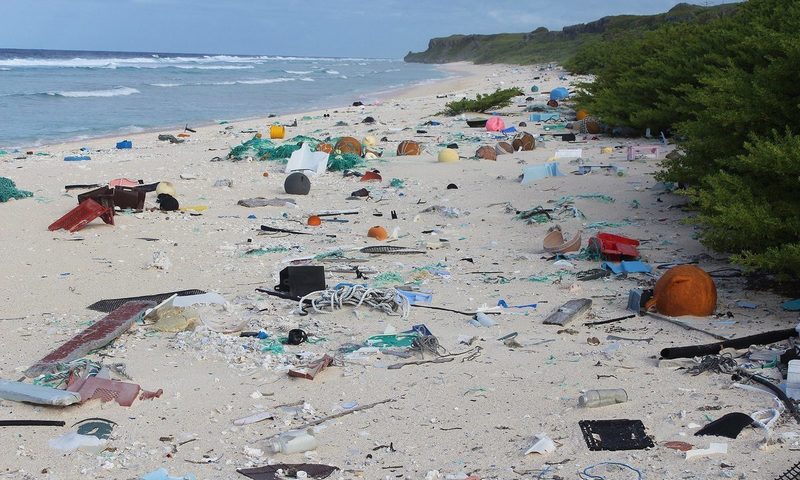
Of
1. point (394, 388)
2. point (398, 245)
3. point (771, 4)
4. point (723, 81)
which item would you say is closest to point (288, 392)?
point (394, 388)

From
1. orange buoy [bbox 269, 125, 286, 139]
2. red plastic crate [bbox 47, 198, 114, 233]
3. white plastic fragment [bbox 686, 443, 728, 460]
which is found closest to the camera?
white plastic fragment [bbox 686, 443, 728, 460]

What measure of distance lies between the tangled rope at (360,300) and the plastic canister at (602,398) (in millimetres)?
1614

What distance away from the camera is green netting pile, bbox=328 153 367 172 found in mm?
10969

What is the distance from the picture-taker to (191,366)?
4.20m

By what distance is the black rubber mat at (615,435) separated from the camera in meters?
3.19

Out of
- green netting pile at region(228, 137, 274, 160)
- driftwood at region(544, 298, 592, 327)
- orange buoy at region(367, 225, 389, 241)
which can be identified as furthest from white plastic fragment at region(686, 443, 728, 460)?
green netting pile at region(228, 137, 274, 160)

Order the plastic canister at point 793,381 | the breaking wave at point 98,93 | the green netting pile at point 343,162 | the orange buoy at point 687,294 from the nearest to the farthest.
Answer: the plastic canister at point 793,381
the orange buoy at point 687,294
the green netting pile at point 343,162
the breaking wave at point 98,93

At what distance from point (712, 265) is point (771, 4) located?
10.4 ft

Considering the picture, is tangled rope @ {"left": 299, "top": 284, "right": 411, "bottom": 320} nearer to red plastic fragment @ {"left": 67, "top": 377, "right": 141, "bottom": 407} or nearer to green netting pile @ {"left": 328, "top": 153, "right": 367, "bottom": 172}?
red plastic fragment @ {"left": 67, "top": 377, "right": 141, "bottom": 407}

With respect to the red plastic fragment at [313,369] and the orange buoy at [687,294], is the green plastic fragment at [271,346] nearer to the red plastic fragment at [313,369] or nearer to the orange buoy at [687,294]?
the red plastic fragment at [313,369]

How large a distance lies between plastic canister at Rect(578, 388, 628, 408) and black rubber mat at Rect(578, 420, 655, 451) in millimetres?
134

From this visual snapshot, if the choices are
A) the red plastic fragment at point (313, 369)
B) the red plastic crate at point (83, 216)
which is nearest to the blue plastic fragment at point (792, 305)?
the red plastic fragment at point (313, 369)

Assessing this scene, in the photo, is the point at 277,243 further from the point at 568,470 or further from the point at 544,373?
the point at 568,470

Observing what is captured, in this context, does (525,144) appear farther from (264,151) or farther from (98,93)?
(98,93)
